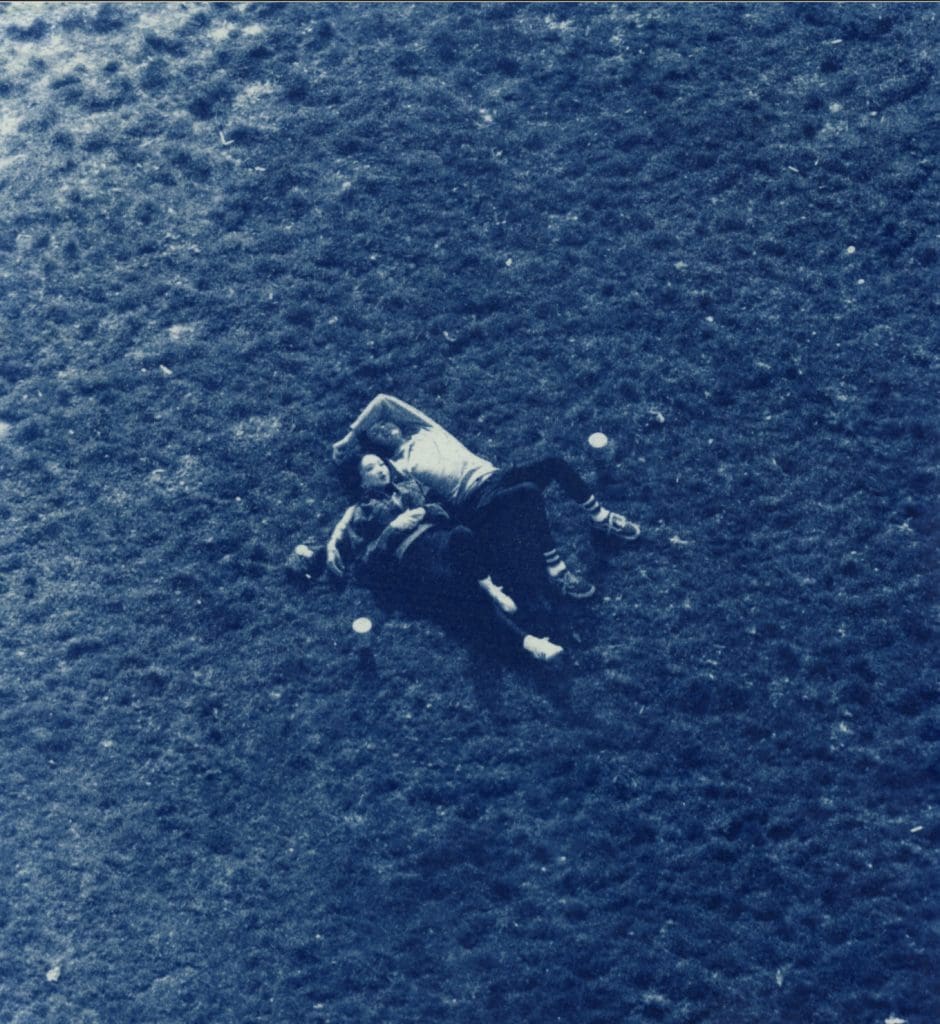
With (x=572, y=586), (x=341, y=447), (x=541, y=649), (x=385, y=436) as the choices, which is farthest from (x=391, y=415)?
(x=541, y=649)

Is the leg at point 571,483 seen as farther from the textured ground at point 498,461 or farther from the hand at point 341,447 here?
the hand at point 341,447

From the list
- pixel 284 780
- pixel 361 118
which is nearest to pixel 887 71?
pixel 361 118

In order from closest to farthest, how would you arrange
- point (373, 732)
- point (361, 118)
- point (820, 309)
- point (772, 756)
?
point (772, 756) → point (373, 732) → point (820, 309) → point (361, 118)

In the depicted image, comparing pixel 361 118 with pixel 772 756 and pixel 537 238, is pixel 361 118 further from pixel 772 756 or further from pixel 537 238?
pixel 772 756

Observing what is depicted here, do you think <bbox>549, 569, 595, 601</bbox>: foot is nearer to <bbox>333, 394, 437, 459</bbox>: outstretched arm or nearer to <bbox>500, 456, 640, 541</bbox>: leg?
<bbox>500, 456, 640, 541</bbox>: leg

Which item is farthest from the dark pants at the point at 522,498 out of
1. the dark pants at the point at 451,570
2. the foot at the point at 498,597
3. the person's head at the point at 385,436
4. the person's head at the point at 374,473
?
the person's head at the point at 385,436

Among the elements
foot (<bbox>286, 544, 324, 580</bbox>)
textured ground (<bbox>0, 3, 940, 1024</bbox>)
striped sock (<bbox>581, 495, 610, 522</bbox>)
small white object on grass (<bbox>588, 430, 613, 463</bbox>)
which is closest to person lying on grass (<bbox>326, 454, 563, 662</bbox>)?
foot (<bbox>286, 544, 324, 580</bbox>)

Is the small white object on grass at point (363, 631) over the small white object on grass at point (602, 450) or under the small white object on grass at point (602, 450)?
under
